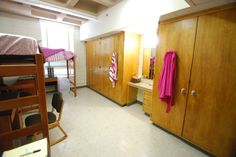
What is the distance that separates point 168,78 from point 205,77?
52cm

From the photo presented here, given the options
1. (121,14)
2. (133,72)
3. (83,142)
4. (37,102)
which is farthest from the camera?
(133,72)

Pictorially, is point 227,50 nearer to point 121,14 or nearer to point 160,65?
point 160,65

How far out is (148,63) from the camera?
130 inches

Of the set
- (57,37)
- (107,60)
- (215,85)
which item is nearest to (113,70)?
(107,60)

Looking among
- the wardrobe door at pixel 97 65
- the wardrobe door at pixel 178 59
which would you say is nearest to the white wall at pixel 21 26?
the wardrobe door at pixel 97 65

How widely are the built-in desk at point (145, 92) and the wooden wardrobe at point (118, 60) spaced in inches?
7.4

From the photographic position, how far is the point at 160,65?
2201 millimetres

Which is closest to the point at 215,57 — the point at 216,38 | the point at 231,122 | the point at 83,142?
the point at 216,38

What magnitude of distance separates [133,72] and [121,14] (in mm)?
1557

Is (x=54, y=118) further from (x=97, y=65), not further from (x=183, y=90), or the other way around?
(x=97, y=65)

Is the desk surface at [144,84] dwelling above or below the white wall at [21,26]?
below

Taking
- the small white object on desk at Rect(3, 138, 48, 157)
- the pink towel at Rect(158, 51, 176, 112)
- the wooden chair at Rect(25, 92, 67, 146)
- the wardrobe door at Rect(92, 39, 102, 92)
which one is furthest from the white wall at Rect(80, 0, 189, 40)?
the small white object on desk at Rect(3, 138, 48, 157)

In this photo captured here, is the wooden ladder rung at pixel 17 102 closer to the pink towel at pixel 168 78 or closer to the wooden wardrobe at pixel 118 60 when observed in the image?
the pink towel at pixel 168 78

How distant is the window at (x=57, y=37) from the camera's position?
409 centimetres
